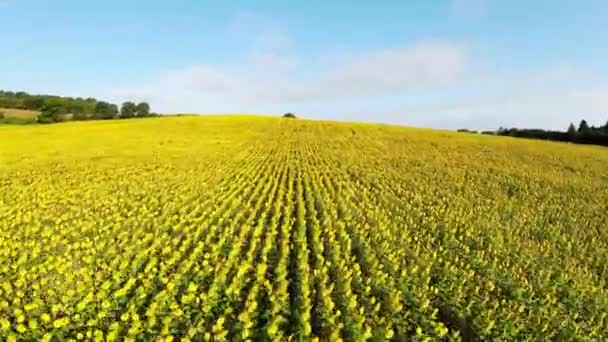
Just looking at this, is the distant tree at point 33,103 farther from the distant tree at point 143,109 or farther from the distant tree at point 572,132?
the distant tree at point 572,132

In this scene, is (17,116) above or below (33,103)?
below

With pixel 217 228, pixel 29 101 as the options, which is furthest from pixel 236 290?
pixel 29 101

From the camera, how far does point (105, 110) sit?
84125 millimetres

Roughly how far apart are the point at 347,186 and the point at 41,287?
1401 centimetres

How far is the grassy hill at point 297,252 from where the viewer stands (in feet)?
26.6

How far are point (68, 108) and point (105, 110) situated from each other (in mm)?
5621

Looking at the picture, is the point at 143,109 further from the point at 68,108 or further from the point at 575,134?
the point at 575,134

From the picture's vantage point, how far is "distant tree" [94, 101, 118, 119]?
264ft

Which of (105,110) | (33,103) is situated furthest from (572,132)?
(33,103)

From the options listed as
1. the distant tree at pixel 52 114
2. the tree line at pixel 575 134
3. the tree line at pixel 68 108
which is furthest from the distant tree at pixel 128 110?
the tree line at pixel 575 134

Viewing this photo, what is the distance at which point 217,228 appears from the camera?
13.4m

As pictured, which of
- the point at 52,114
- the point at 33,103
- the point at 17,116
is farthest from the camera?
the point at 33,103

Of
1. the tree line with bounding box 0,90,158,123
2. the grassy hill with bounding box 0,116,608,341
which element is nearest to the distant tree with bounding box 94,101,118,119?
the tree line with bounding box 0,90,158,123

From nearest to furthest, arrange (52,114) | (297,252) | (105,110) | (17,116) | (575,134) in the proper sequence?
(297,252) → (575,134) → (17,116) → (52,114) → (105,110)
